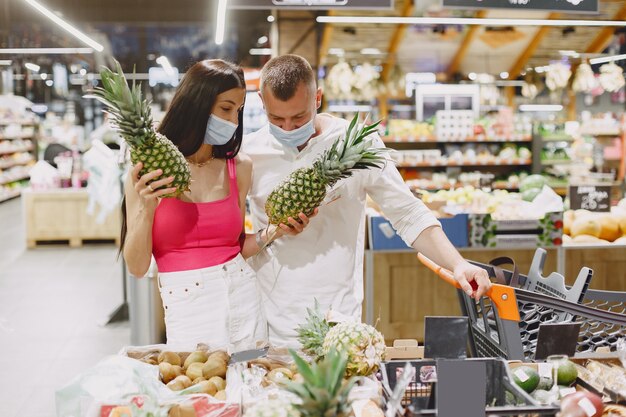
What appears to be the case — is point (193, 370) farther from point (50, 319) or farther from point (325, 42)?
point (325, 42)

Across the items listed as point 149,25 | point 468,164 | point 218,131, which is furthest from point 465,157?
point 149,25

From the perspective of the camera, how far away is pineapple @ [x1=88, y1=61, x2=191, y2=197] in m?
1.93

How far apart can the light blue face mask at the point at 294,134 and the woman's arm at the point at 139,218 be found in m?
0.46

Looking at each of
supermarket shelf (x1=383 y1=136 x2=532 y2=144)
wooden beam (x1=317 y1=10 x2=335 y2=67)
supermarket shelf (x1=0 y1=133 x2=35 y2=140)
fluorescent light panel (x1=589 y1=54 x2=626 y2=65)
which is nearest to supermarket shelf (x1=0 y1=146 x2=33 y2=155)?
supermarket shelf (x1=0 y1=133 x2=35 y2=140)

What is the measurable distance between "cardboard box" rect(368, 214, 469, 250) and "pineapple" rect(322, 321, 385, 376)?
3.23 metres

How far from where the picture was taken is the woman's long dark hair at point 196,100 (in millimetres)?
2238

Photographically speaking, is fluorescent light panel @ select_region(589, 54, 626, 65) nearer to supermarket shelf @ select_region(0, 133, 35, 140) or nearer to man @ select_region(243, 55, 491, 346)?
man @ select_region(243, 55, 491, 346)

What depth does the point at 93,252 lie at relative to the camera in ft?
33.2

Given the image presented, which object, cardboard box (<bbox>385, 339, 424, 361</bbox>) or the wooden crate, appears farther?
the wooden crate

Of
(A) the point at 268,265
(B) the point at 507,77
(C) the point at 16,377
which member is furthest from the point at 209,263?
(B) the point at 507,77

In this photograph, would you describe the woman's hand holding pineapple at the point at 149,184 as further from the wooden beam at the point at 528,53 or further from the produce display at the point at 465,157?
the wooden beam at the point at 528,53

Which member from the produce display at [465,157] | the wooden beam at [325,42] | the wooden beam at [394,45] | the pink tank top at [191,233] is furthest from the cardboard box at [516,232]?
the wooden beam at [325,42]

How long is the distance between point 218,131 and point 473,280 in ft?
3.09

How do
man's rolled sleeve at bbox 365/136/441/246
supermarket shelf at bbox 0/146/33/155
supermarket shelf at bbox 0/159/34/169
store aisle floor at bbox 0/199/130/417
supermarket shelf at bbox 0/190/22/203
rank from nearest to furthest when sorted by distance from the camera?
man's rolled sleeve at bbox 365/136/441/246 → store aisle floor at bbox 0/199/130/417 → supermarket shelf at bbox 0/190/22/203 → supermarket shelf at bbox 0/159/34/169 → supermarket shelf at bbox 0/146/33/155
